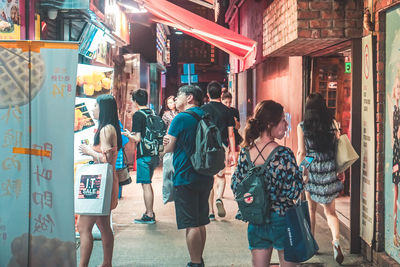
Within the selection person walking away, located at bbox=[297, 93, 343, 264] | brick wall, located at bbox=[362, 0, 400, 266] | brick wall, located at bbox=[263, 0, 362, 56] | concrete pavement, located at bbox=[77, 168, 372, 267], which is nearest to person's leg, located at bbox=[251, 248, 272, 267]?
concrete pavement, located at bbox=[77, 168, 372, 267]

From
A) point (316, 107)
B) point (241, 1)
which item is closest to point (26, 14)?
point (316, 107)

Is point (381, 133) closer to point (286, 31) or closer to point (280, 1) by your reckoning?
point (286, 31)

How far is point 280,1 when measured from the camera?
275 inches

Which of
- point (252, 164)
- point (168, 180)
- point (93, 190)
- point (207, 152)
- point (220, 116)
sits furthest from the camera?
point (220, 116)

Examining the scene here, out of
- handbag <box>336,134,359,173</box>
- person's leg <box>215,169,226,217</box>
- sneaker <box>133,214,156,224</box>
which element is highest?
handbag <box>336,134,359,173</box>

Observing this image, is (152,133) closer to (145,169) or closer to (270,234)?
(145,169)

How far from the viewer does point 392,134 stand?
5.11 meters

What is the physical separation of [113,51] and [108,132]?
756cm

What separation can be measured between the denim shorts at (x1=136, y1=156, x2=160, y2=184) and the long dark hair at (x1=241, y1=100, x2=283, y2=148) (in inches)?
153

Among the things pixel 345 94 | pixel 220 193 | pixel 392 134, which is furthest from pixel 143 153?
pixel 345 94

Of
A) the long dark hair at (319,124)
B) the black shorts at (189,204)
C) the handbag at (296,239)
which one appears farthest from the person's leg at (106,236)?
the long dark hair at (319,124)

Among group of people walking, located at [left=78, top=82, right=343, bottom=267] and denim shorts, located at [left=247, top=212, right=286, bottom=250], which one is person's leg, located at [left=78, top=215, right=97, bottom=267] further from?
denim shorts, located at [left=247, top=212, right=286, bottom=250]

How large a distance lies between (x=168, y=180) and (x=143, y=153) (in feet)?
7.03

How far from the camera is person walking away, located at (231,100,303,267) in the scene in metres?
3.85
